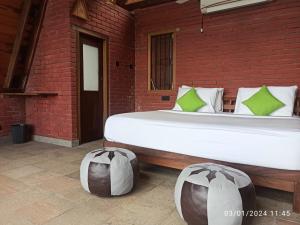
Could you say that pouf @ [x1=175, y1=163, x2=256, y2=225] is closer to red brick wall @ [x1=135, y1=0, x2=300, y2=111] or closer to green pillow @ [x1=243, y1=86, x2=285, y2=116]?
green pillow @ [x1=243, y1=86, x2=285, y2=116]

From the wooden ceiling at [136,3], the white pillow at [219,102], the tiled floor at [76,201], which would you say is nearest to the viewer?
the tiled floor at [76,201]

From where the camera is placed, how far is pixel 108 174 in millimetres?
1792

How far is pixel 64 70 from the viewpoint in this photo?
361cm

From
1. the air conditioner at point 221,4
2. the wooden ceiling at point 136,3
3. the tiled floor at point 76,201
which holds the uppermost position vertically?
the wooden ceiling at point 136,3

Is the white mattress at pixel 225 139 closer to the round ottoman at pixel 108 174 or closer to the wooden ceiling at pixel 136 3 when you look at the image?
the round ottoman at pixel 108 174

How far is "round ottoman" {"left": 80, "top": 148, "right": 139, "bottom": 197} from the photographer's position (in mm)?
1798

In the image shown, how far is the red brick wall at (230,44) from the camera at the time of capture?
3278mm

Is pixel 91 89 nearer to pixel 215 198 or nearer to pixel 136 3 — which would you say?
pixel 136 3

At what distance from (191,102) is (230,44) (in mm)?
1222

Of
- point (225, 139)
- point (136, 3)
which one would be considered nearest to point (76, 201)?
point (225, 139)

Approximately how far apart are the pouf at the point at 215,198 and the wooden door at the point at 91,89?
280cm

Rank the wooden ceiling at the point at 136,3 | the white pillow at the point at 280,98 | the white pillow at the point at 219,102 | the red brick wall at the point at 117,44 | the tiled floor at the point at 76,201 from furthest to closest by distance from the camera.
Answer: the red brick wall at the point at 117,44 → the wooden ceiling at the point at 136,3 → the white pillow at the point at 219,102 → the white pillow at the point at 280,98 → the tiled floor at the point at 76,201

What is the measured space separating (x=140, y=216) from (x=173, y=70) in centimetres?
310

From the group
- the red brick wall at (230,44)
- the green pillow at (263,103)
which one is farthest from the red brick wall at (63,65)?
the green pillow at (263,103)
